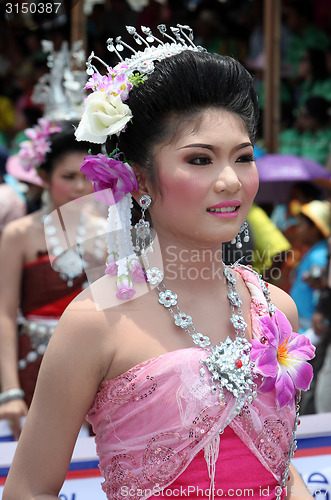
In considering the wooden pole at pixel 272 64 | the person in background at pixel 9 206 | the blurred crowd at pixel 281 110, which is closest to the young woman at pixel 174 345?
the blurred crowd at pixel 281 110

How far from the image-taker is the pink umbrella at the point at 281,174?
581cm

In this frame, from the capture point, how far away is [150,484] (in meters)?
1.59

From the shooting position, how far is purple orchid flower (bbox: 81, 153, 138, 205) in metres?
1.71

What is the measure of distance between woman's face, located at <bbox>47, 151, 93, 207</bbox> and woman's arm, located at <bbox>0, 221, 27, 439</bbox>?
0.85 feet

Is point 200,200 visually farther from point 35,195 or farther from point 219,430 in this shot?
point 35,195

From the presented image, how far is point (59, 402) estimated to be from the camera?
1.57 meters

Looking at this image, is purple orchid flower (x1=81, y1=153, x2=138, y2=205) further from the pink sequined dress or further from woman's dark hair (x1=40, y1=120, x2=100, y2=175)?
woman's dark hair (x1=40, y1=120, x2=100, y2=175)

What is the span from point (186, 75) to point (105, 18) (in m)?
7.96

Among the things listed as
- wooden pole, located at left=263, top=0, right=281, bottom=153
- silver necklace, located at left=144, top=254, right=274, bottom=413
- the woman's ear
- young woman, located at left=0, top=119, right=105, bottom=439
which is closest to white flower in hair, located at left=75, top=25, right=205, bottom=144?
the woman's ear

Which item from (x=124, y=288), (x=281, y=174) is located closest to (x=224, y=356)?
(x=124, y=288)

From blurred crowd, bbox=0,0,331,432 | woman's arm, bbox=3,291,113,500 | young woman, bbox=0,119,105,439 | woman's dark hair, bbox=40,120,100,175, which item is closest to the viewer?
woman's arm, bbox=3,291,113,500

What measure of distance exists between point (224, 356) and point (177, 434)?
0.65 feet

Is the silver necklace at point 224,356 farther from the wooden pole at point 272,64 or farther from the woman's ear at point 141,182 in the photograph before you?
the wooden pole at point 272,64

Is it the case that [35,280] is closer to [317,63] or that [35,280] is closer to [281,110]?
[281,110]
